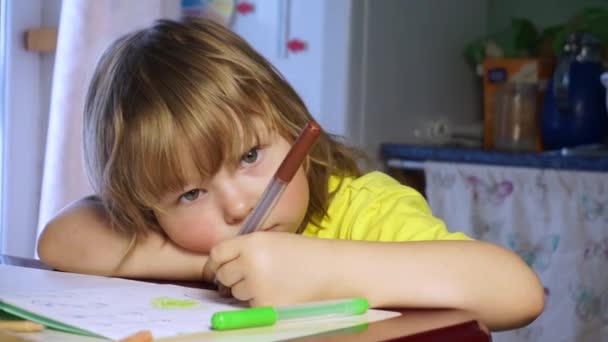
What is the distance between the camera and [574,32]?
2189mm

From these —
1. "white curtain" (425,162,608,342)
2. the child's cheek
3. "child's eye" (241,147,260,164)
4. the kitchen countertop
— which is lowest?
"white curtain" (425,162,608,342)

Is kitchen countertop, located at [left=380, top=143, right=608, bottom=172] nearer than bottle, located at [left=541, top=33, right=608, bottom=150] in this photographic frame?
Yes

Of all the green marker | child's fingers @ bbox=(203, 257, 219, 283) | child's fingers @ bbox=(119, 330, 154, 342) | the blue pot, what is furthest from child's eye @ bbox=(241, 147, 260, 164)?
the blue pot

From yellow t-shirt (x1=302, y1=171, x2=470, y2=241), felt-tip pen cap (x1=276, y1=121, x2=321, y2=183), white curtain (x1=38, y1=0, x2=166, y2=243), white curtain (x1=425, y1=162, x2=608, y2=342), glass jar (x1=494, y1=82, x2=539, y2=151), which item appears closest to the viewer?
felt-tip pen cap (x1=276, y1=121, x2=321, y2=183)

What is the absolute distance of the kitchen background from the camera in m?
1.65

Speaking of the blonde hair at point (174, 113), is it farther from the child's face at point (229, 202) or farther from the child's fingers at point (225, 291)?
the child's fingers at point (225, 291)

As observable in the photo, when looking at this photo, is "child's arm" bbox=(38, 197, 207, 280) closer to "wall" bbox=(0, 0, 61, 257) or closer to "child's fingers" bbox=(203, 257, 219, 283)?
"child's fingers" bbox=(203, 257, 219, 283)

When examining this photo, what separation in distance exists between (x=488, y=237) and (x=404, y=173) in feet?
1.02

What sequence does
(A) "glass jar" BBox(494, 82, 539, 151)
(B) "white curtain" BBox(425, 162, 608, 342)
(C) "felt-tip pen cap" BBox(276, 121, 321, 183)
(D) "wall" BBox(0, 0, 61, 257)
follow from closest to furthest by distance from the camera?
(C) "felt-tip pen cap" BBox(276, 121, 321, 183), (B) "white curtain" BBox(425, 162, 608, 342), (D) "wall" BBox(0, 0, 61, 257), (A) "glass jar" BBox(494, 82, 539, 151)

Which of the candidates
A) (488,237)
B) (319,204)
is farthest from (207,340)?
(488,237)

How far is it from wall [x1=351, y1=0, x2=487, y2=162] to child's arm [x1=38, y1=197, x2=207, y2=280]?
1.07 metres

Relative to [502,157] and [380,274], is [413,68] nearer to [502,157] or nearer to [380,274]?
[502,157]

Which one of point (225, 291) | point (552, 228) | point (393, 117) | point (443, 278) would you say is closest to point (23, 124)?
point (393, 117)

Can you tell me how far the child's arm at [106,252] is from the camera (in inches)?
35.5
